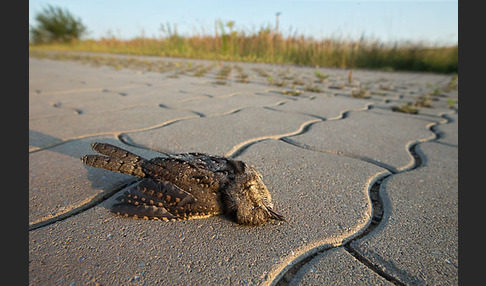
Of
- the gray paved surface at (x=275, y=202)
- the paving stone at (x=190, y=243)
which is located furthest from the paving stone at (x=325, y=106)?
the paving stone at (x=190, y=243)

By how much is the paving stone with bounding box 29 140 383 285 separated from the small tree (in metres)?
25.0

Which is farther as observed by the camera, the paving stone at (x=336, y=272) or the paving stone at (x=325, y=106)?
the paving stone at (x=325, y=106)

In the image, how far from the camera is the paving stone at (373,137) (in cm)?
198

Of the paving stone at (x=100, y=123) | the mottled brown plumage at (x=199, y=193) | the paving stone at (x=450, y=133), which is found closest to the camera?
the mottled brown plumage at (x=199, y=193)

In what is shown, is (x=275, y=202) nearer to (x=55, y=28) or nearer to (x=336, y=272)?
(x=336, y=272)

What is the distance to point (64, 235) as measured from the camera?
1093mm

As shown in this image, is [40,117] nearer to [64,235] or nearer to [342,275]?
[64,235]

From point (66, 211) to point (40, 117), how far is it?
190 cm

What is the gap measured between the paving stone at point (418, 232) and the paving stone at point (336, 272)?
7 centimetres

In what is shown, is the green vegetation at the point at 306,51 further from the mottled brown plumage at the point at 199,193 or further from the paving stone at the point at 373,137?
the mottled brown plumage at the point at 199,193

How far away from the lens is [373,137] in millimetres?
2350

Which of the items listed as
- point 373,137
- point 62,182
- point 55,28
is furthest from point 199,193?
point 55,28

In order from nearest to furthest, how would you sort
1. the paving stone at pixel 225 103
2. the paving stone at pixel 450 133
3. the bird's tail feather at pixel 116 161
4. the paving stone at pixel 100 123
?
the bird's tail feather at pixel 116 161 < the paving stone at pixel 100 123 < the paving stone at pixel 450 133 < the paving stone at pixel 225 103

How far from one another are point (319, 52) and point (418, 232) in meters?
8.32
